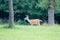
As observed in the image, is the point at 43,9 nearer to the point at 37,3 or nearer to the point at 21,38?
the point at 37,3

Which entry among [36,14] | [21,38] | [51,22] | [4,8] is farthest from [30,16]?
[21,38]

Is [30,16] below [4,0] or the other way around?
below

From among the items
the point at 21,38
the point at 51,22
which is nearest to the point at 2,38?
the point at 21,38

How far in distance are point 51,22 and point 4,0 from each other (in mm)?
11738

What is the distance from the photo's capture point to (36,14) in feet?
105

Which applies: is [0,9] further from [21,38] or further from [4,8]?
[21,38]

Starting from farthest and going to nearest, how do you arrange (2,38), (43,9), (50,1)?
(43,9) < (50,1) < (2,38)

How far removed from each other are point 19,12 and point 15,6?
954mm

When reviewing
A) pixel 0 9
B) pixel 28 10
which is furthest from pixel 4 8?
→ pixel 28 10

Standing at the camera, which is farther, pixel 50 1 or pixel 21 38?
pixel 50 1

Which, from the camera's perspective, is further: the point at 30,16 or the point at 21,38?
the point at 30,16

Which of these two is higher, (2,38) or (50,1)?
(50,1)

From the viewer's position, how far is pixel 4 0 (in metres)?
31.9

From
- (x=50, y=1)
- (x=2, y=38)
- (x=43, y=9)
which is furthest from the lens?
(x=43, y=9)
